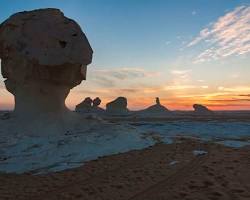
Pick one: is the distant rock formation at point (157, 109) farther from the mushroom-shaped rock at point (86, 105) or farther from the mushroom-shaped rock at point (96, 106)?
the mushroom-shaped rock at point (86, 105)

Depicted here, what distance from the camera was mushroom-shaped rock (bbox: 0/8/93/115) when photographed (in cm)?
2194

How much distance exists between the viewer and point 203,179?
428 inches

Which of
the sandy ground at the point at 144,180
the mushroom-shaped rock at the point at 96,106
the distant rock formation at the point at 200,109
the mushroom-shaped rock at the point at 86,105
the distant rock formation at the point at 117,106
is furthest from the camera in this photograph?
the distant rock formation at the point at 200,109

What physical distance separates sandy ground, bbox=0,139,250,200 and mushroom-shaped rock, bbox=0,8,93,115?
28.5ft

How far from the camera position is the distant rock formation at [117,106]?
389ft

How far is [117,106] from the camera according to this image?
4688 inches

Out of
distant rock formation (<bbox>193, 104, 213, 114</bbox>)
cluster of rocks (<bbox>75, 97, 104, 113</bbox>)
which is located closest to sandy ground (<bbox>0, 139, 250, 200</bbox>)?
Result: cluster of rocks (<bbox>75, 97, 104, 113</bbox>)

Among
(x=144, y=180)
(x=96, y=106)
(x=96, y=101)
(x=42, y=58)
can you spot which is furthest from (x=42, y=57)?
(x=96, y=106)

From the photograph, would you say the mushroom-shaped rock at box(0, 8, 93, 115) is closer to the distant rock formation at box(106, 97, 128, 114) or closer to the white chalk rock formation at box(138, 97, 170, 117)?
the distant rock formation at box(106, 97, 128, 114)

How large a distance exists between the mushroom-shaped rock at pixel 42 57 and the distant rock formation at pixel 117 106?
310 feet

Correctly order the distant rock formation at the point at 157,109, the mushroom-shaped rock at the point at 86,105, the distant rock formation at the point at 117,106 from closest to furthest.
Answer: the mushroom-shaped rock at the point at 86,105
the distant rock formation at the point at 117,106
the distant rock formation at the point at 157,109

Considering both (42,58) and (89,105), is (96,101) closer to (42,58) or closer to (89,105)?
(89,105)

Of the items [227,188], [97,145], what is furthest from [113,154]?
[227,188]

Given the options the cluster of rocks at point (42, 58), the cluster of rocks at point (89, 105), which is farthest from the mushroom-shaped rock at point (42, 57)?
the cluster of rocks at point (89, 105)
